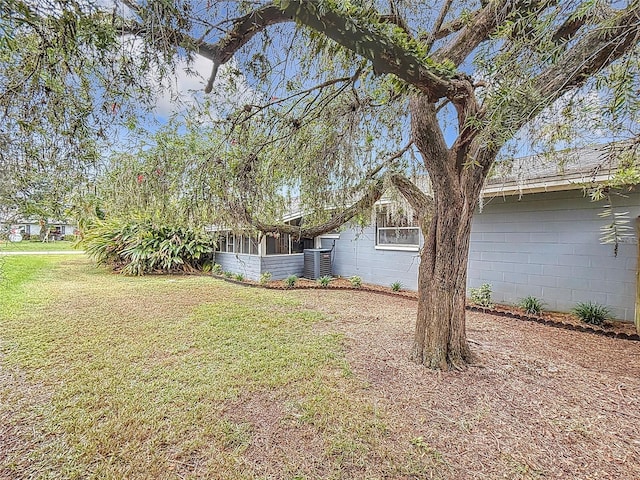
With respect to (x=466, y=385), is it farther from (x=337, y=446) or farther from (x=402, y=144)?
(x=402, y=144)

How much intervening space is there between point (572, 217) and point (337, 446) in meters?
5.95

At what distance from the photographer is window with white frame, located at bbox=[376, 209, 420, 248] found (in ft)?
26.7

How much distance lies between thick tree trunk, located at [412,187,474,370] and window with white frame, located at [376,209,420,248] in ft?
14.5

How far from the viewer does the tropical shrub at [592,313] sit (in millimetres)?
5152

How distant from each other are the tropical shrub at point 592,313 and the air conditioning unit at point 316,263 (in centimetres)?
632

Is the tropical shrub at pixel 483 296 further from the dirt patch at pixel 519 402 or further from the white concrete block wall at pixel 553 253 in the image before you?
the dirt patch at pixel 519 402

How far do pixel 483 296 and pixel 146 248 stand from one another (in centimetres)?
1027

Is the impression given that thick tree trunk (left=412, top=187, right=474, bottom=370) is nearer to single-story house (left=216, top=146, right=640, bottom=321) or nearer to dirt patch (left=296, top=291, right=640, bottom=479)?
dirt patch (left=296, top=291, right=640, bottom=479)

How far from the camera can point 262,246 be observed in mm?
9320

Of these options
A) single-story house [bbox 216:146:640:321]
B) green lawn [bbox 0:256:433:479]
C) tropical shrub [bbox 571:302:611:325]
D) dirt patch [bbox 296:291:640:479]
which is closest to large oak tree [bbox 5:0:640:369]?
dirt patch [bbox 296:291:640:479]

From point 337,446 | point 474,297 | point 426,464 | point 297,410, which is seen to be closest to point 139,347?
point 297,410

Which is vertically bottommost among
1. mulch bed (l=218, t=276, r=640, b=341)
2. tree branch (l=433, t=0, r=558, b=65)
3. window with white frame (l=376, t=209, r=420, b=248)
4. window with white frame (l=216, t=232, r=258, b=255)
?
mulch bed (l=218, t=276, r=640, b=341)

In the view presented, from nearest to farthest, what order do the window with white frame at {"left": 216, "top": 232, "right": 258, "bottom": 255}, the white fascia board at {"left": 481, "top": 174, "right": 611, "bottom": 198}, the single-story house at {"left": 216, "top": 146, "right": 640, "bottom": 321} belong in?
1. the white fascia board at {"left": 481, "top": 174, "right": 611, "bottom": 198}
2. the single-story house at {"left": 216, "top": 146, "right": 640, "bottom": 321}
3. the window with white frame at {"left": 216, "top": 232, "right": 258, "bottom": 255}

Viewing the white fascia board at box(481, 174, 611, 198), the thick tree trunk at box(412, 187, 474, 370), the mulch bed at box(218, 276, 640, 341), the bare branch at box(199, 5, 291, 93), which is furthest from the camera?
the white fascia board at box(481, 174, 611, 198)
